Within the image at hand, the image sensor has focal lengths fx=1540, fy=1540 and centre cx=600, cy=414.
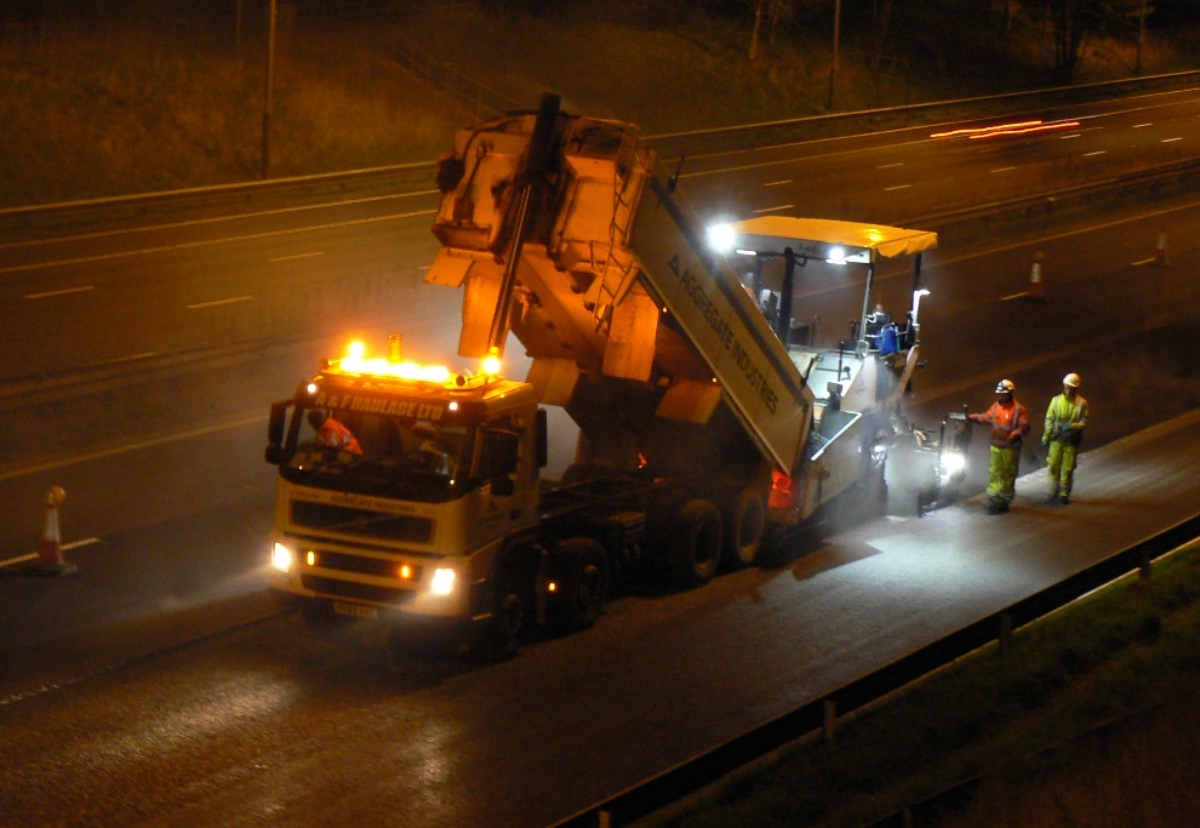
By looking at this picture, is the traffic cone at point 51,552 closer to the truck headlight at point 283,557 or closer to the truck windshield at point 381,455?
the truck headlight at point 283,557

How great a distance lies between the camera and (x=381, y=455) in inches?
435

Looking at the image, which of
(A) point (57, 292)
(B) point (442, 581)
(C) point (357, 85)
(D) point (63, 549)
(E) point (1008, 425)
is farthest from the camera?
(C) point (357, 85)

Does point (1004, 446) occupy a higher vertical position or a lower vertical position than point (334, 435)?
lower

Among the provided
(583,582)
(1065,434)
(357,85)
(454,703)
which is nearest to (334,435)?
(454,703)

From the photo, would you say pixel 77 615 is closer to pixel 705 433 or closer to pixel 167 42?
pixel 705 433

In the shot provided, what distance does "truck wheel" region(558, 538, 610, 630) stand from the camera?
1184 cm

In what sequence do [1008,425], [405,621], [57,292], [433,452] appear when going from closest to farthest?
[405,621], [433,452], [1008,425], [57,292]

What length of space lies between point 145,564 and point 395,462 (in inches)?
155

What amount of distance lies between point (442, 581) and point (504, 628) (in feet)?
2.63

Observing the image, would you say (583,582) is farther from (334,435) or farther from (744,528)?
(744,528)

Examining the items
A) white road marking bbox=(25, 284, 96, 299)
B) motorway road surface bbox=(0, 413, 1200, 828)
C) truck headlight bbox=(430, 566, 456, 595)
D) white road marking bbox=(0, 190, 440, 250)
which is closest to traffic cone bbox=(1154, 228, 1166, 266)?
white road marking bbox=(0, 190, 440, 250)

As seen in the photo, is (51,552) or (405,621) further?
(51,552)

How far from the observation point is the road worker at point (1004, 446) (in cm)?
1645

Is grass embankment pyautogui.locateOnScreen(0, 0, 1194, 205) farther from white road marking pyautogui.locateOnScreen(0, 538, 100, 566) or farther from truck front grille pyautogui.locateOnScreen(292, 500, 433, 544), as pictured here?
truck front grille pyautogui.locateOnScreen(292, 500, 433, 544)
